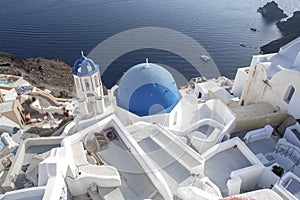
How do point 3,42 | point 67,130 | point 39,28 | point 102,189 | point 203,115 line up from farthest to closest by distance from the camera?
point 39,28 < point 3,42 < point 203,115 < point 67,130 < point 102,189

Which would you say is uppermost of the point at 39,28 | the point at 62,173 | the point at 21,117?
the point at 62,173

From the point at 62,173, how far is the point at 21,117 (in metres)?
26.1

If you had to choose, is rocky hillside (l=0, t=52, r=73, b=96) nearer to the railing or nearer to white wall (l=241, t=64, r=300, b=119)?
white wall (l=241, t=64, r=300, b=119)

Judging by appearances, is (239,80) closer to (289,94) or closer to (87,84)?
(289,94)

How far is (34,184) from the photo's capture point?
36.7 feet

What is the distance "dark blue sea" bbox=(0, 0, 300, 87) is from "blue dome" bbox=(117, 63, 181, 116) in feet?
90.9

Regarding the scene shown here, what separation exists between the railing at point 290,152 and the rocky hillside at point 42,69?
135ft

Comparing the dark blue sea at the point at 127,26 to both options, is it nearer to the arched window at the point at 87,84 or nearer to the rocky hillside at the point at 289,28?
the rocky hillside at the point at 289,28

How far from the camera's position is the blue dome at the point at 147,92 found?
56.2 feet

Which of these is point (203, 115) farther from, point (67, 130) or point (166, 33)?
point (166, 33)

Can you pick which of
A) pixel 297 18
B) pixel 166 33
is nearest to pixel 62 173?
pixel 166 33

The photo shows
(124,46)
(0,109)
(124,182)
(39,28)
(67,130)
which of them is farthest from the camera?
(39,28)

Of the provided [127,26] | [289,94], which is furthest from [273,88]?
[127,26]

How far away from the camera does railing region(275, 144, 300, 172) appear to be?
1507 centimetres
